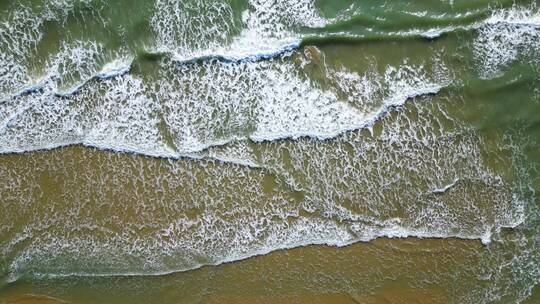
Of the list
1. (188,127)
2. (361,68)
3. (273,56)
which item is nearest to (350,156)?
(361,68)

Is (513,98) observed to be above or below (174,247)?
above

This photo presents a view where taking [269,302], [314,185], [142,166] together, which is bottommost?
[269,302]

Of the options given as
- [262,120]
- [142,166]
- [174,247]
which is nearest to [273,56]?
[262,120]

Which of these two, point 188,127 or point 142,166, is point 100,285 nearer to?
point 142,166

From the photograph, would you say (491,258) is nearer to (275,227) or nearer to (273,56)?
(275,227)

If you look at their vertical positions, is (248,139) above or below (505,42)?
below

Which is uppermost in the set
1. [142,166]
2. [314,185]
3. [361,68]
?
[361,68]
